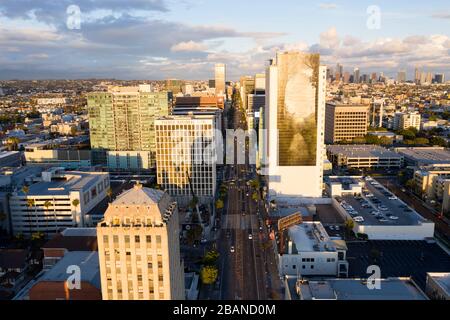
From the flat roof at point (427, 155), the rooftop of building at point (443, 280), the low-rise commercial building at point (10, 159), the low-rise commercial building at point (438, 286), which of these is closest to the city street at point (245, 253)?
the low-rise commercial building at point (438, 286)

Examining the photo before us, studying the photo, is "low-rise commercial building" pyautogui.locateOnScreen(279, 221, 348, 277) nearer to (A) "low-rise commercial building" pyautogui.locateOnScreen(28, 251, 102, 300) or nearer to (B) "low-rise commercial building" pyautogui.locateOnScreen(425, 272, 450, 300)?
(B) "low-rise commercial building" pyautogui.locateOnScreen(425, 272, 450, 300)

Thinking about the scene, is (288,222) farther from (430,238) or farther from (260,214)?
(430,238)

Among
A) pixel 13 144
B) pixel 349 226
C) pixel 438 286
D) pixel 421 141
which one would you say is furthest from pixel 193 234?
pixel 421 141

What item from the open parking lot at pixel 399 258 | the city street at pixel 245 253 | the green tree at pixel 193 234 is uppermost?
the green tree at pixel 193 234

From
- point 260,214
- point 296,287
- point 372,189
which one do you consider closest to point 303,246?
point 296,287

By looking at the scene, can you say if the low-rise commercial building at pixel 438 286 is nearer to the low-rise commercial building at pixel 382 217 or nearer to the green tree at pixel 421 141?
the low-rise commercial building at pixel 382 217

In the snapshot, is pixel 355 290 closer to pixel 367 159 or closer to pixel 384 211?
pixel 384 211
